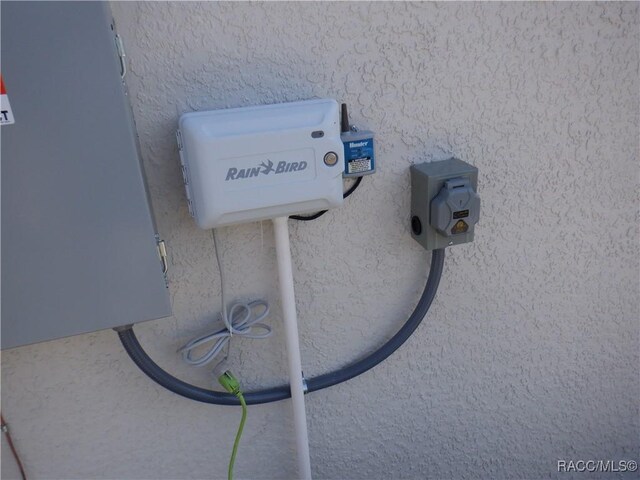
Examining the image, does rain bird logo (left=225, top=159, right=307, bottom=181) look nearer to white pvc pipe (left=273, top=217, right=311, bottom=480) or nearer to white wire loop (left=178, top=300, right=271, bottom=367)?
white pvc pipe (left=273, top=217, right=311, bottom=480)

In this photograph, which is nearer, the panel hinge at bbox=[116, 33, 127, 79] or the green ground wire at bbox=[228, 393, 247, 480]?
the panel hinge at bbox=[116, 33, 127, 79]

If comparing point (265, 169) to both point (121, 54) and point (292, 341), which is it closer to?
point (121, 54)

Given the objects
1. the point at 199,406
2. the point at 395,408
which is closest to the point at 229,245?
the point at 199,406

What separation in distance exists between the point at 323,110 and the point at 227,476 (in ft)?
3.20

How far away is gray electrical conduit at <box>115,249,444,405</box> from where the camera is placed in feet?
3.55

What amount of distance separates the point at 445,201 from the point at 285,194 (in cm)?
36

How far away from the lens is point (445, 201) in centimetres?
107

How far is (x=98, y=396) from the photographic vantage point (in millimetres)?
1165

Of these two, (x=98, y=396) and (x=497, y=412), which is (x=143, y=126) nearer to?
(x=98, y=396)
